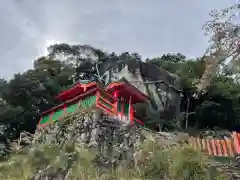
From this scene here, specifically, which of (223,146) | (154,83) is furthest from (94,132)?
(154,83)

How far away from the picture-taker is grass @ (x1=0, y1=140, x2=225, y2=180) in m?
5.68

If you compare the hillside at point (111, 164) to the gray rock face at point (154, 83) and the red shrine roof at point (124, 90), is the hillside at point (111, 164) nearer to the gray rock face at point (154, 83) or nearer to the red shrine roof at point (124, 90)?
the red shrine roof at point (124, 90)

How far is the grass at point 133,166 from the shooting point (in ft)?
18.6

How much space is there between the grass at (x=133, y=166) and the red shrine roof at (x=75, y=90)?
9.63 metres

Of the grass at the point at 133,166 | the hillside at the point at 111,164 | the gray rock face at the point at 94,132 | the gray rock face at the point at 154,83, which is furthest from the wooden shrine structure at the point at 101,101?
the grass at the point at 133,166

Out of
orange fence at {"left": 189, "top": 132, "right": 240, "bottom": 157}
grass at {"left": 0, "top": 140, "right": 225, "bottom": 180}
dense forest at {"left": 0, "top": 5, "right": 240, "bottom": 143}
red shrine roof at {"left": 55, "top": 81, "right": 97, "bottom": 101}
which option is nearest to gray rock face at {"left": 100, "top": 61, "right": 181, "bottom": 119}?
dense forest at {"left": 0, "top": 5, "right": 240, "bottom": 143}

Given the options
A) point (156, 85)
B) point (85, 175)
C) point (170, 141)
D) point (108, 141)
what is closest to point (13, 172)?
point (85, 175)

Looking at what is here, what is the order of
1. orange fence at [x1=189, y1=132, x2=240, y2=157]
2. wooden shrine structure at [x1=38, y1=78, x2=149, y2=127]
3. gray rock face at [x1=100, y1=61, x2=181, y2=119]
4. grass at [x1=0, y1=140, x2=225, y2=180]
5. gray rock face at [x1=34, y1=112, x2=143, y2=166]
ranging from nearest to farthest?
grass at [x1=0, y1=140, x2=225, y2=180], orange fence at [x1=189, y1=132, x2=240, y2=157], gray rock face at [x1=34, y1=112, x2=143, y2=166], wooden shrine structure at [x1=38, y1=78, x2=149, y2=127], gray rock face at [x1=100, y1=61, x2=181, y2=119]

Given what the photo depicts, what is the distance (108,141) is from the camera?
12.6m

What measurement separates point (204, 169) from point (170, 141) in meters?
1.17

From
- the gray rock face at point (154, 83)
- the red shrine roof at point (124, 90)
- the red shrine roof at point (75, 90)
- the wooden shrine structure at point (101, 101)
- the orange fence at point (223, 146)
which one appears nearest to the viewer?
the orange fence at point (223, 146)

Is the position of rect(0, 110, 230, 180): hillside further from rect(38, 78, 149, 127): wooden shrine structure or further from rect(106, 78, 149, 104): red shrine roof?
rect(106, 78, 149, 104): red shrine roof

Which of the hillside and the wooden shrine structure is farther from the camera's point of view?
the wooden shrine structure

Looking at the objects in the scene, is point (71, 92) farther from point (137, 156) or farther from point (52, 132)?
point (137, 156)
